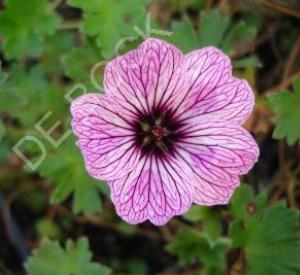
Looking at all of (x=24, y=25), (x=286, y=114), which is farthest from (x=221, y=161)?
(x=24, y=25)

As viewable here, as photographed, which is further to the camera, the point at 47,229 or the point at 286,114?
the point at 47,229

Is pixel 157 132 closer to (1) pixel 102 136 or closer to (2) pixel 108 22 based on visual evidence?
(1) pixel 102 136

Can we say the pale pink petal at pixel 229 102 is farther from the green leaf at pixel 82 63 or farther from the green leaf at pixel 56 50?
the green leaf at pixel 56 50

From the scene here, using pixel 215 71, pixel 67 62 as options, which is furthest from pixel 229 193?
pixel 67 62

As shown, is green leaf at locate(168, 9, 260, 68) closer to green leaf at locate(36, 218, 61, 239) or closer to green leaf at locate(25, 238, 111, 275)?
green leaf at locate(25, 238, 111, 275)

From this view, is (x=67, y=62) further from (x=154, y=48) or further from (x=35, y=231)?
(x=35, y=231)

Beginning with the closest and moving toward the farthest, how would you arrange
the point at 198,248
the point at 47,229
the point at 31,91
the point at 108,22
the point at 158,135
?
the point at 158,135 → the point at 108,22 → the point at 198,248 → the point at 31,91 → the point at 47,229
